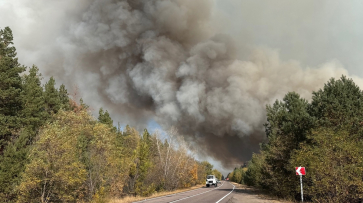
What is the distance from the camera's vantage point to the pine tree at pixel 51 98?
32.2m

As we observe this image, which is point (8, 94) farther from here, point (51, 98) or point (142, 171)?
point (142, 171)

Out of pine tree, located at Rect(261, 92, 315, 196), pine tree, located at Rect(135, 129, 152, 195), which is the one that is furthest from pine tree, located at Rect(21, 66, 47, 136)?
pine tree, located at Rect(261, 92, 315, 196)

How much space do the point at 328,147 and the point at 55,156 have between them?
59.6ft

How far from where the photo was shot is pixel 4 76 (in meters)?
23.8

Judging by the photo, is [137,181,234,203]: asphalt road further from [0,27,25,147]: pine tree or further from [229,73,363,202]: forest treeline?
[0,27,25,147]: pine tree

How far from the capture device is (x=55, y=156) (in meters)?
16.4

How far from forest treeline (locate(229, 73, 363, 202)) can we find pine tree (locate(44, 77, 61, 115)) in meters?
28.6

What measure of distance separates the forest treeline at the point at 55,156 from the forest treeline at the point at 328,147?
623 inches

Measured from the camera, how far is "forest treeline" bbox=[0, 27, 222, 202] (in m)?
16.7

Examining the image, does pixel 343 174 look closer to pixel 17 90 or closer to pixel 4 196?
pixel 4 196

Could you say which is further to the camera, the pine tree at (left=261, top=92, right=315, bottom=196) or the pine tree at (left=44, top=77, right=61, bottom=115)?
the pine tree at (left=44, top=77, right=61, bottom=115)

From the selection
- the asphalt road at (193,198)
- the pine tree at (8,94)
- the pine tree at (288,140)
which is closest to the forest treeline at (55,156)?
the pine tree at (8,94)

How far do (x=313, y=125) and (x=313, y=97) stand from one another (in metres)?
2.82

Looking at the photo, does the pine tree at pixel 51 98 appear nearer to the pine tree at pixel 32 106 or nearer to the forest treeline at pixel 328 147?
the pine tree at pixel 32 106
